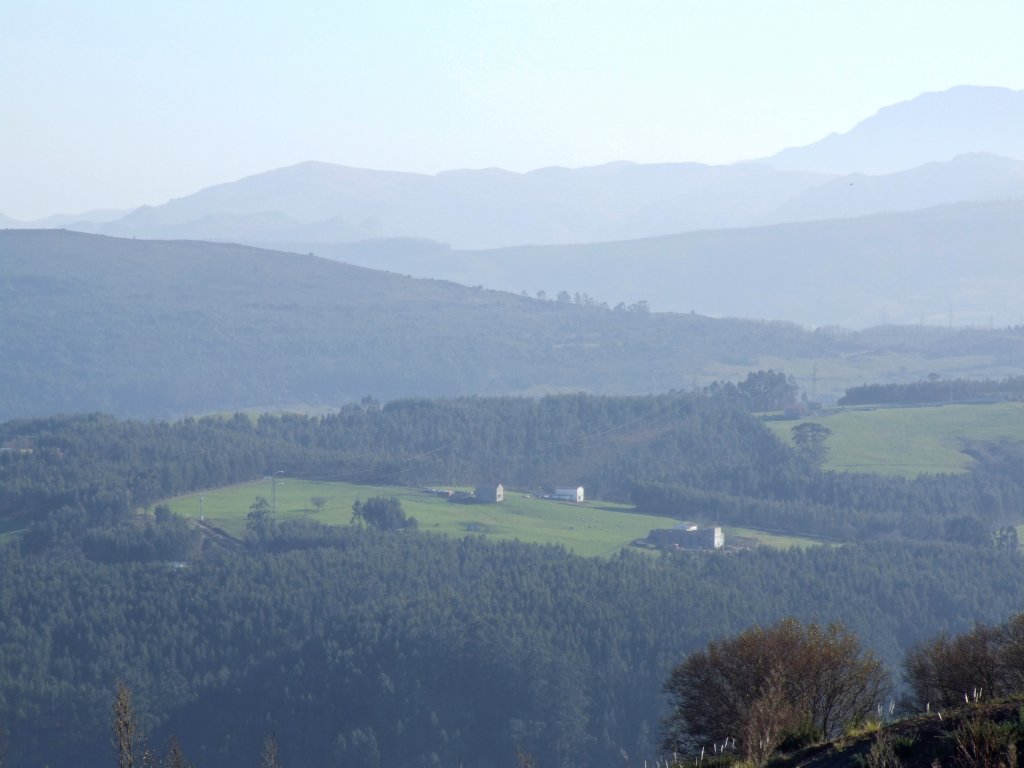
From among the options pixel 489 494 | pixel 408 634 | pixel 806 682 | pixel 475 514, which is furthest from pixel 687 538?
pixel 806 682

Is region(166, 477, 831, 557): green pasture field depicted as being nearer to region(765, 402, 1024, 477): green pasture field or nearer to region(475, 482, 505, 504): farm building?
region(475, 482, 505, 504): farm building

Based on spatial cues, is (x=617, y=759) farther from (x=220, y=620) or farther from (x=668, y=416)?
(x=668, y=416)

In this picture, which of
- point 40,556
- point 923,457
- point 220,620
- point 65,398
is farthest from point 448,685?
point 65,398

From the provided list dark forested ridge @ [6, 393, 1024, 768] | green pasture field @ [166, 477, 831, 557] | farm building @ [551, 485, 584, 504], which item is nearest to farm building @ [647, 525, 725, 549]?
green pasture field @ [166, 477, 831, 557]

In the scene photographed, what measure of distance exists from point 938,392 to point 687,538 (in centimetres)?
4499

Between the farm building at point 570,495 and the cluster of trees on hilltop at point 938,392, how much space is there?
33.6 meters

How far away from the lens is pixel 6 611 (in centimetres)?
6619

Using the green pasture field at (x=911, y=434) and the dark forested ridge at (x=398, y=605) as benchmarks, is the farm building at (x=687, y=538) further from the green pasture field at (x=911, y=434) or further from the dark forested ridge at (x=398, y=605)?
the green pasture field at (x=911, y=434)

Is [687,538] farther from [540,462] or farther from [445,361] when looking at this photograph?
[445,361]

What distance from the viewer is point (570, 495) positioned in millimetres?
92875

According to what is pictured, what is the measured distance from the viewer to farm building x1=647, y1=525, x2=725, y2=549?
7825 centimetres

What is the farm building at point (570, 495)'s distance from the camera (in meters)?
91.9

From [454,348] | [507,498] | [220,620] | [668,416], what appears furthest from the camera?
[454,348]

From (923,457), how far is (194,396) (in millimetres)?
104715
